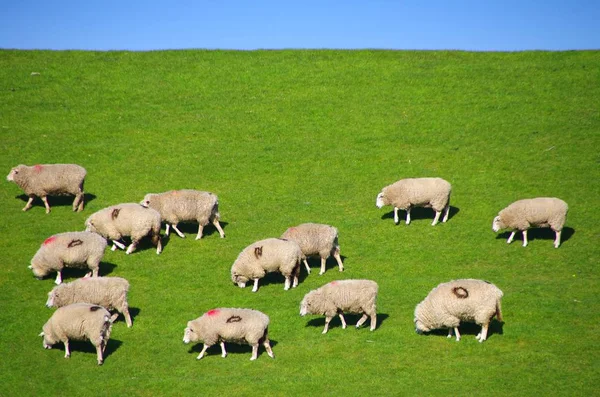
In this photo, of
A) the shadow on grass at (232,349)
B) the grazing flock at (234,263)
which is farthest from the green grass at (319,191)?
the grazing flock at (234,263)

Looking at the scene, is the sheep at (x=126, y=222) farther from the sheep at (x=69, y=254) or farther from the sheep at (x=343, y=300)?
the sheep at (x=343, y=300)

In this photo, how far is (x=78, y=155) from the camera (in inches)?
1257

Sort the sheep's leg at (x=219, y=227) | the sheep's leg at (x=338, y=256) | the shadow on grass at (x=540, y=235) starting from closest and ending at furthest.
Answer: the sheep's leg at (x=338, y=256), the shadow on grass at (x=540, y=235), the sheep's leg at (x=219, y=227)

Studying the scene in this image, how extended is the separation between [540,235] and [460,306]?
319 inches

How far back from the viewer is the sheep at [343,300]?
19391 mm

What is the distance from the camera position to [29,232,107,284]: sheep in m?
21.8

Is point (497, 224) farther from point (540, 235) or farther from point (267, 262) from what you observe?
point (267, 262)

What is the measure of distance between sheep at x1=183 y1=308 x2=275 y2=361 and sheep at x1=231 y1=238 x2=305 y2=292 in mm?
3336

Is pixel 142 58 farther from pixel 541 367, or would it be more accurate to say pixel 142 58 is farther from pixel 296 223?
pixel 541 367

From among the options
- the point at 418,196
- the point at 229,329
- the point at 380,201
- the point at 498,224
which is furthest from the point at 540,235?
the point at 229,329

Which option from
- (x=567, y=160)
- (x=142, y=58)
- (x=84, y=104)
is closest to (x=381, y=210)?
(x=567, y=160)

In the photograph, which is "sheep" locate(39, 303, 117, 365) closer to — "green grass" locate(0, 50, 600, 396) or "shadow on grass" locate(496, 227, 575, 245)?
"green grass" locate(0, 50, 600, 396)

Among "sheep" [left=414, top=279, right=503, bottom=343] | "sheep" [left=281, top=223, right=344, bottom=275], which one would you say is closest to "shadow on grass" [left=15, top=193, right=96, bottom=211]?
"sheep" [left=281, top=223, right=344, bottom=275]

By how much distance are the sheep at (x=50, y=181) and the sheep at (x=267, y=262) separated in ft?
25.7
